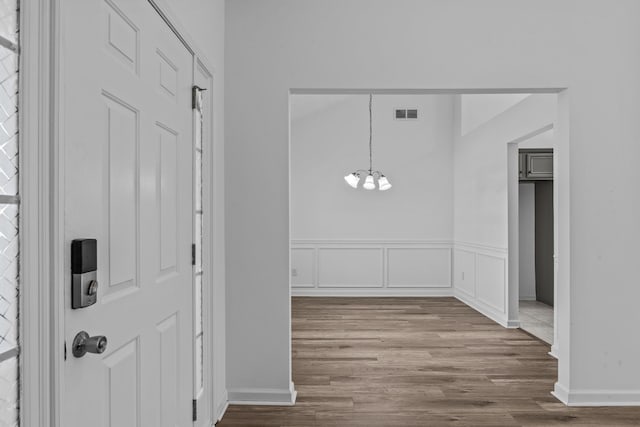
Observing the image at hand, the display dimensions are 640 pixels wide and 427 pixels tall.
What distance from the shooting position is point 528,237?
23.0 ft

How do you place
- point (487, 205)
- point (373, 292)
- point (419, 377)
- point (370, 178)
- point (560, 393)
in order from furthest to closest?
point (373, 292)
point (370, 178)
point (487, 205)
point (419, 377)
point (560, 393)

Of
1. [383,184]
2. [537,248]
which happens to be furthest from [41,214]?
[537,248]

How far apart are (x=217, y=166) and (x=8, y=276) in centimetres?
187

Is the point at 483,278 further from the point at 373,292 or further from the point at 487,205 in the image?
the point at 373,292

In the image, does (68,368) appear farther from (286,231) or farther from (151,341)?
(286,231)

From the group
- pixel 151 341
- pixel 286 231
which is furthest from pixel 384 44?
pixel 151 341

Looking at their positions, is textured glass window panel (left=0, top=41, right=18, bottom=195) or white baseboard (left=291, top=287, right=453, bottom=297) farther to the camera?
white baseboard (left=291, top=287, right=453, bottom=297)

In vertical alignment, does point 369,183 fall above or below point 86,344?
above

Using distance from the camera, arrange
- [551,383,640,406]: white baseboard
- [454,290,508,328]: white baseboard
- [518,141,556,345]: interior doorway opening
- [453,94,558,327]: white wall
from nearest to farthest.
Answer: [551,383,640,406]: white baseboard < [453,94,558,327]: white wall < [454,290,508,328]: white baseboard < [518,141,556,345]: interior doorway opening

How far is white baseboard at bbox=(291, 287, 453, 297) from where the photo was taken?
7227mm

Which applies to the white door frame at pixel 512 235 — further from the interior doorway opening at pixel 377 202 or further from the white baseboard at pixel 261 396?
the white baseboard at pixel 261 396

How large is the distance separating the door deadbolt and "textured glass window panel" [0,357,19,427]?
7.5 inches

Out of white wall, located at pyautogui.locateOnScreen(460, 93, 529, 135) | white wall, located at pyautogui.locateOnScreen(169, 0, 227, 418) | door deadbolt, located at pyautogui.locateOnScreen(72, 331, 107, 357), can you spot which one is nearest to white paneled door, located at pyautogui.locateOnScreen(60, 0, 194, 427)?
door deadbolt, located at pyautogui.locateOnScreen(72, 331, 107, 357)

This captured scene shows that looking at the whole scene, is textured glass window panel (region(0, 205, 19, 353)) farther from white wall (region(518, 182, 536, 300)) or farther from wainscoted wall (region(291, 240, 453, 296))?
white wall (region(518, 182, 536, 300))
